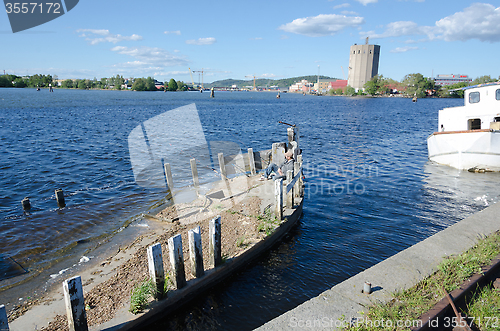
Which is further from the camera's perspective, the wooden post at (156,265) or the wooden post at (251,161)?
the wooden post at (251,161)

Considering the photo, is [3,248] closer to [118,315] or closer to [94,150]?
[118,315]

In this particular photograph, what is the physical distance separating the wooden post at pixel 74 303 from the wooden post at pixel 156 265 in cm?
127

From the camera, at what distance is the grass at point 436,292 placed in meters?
4.81

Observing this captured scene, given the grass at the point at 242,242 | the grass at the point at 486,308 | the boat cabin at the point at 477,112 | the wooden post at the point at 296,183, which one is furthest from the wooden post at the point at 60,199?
the boat cabin at the point at 477,112

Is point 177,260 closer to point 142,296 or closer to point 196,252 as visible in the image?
point 196,252

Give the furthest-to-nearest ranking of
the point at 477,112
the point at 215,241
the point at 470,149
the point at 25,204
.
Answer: the point at 477,112
the point at 470,149
the point at 25,204
the point at 215,241

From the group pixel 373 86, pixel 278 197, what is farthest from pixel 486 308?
pixel 373 86

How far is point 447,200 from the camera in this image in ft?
48.9

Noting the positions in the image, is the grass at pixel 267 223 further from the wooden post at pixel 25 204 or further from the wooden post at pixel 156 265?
the wooden post at pixel 25 204

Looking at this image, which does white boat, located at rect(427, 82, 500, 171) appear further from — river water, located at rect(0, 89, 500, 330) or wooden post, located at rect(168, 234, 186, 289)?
wooden post, located at rect(168, 234, 186, 289)

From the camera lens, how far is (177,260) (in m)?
6.34

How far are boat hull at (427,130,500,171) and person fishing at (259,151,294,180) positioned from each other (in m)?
13.2

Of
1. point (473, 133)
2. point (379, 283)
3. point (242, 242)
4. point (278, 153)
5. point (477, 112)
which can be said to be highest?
point (477, 112)

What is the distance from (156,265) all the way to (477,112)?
23048mm
